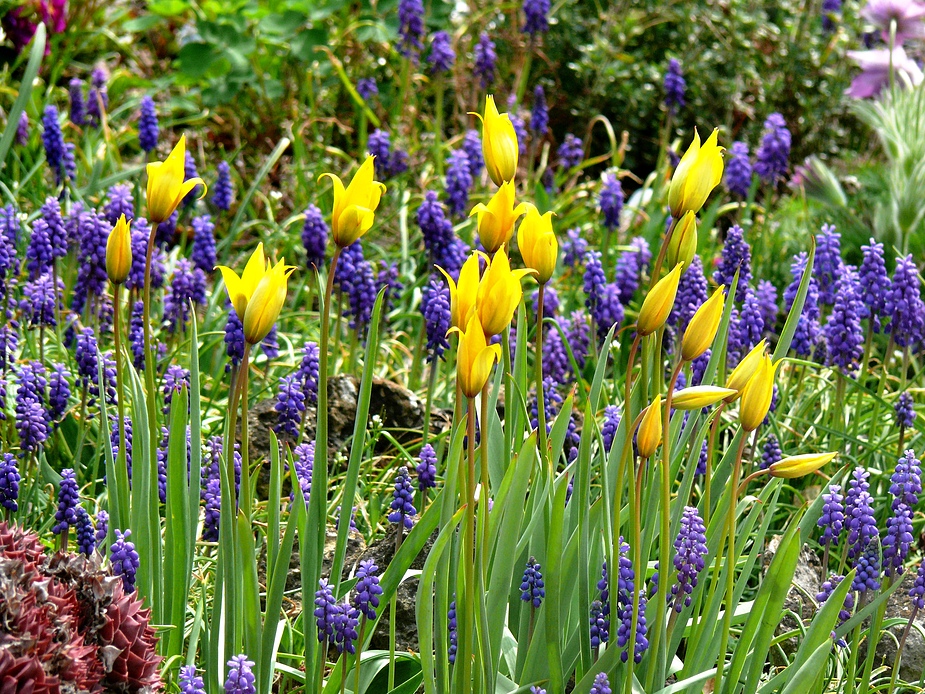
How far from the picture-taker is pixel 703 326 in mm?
1525

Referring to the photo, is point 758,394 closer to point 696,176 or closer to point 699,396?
point 699,396

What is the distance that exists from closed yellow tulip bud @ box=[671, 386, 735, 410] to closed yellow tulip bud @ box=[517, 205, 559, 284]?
0.33 meters

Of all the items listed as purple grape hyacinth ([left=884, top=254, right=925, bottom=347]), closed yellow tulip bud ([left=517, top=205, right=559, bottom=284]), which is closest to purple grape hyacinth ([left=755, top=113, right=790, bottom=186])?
purple grape hyacinth ([left=884, top=254, right=925, bottom=347])

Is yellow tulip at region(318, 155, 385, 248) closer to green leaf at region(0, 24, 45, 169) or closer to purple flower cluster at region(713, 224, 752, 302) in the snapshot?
purple flower cluster at region(713, 224, 752, 302)

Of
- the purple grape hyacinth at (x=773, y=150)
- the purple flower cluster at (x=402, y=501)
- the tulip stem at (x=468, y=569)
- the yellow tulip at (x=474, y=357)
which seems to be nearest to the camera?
the yellow tulip at (x=474, y=357)

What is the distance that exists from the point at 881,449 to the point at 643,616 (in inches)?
59.7

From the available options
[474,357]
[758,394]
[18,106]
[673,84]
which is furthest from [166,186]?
[673,84]

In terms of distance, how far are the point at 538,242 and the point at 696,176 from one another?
0.89ft

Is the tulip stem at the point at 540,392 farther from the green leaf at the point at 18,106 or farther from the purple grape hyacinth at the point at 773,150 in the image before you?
the purple grape hyacinth at the point at 773,150

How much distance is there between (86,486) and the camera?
2.82m

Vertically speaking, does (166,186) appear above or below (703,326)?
above

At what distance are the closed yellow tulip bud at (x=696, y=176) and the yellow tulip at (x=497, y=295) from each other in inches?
15.3

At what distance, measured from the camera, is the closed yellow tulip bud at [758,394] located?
1.52m

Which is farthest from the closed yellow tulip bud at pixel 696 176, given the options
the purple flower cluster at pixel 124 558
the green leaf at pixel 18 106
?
the green leaf at pixel 18 106
